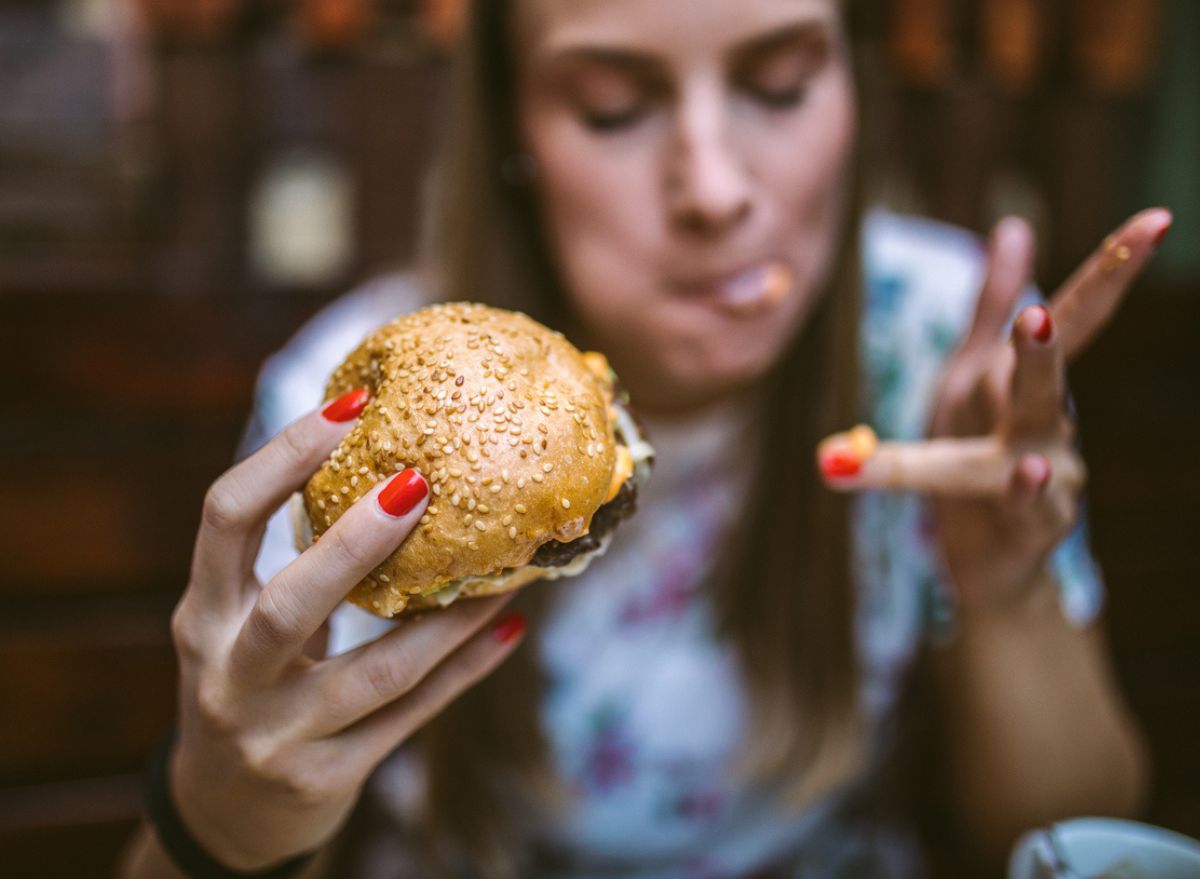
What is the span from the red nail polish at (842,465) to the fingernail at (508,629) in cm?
45

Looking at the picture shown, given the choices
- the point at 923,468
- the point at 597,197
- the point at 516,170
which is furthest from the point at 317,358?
the point at 923,468

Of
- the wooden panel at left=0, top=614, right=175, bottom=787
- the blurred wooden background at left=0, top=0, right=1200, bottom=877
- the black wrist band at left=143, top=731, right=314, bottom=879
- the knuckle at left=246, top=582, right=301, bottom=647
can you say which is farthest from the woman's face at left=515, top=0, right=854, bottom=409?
the wooden panel at left=0, top=614, right=175, bottom=787

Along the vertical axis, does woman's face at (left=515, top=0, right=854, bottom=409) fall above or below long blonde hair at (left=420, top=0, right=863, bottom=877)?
above

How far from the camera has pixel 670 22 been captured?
4.24ft

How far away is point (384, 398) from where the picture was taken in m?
Result: 0.92

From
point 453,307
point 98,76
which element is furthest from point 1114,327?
point 98,76

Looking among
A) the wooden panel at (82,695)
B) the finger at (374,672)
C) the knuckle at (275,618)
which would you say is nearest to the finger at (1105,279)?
the finger at (374,672)

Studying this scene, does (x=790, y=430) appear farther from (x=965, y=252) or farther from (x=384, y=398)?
(x=384, y=398)

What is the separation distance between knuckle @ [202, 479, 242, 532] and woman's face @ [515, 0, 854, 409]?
0.81 metres

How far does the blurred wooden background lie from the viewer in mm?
2656

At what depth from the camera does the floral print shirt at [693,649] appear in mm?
1878

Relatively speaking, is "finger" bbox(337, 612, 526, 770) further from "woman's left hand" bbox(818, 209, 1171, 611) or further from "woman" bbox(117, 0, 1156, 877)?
"woman's left hand" bbox(818, 209, 1171, 611)

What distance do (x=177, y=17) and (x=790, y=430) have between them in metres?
2.61

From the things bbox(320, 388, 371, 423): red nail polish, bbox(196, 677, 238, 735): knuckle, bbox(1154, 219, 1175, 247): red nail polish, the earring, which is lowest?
bbox(196, 677, 238, 735): knuckle
